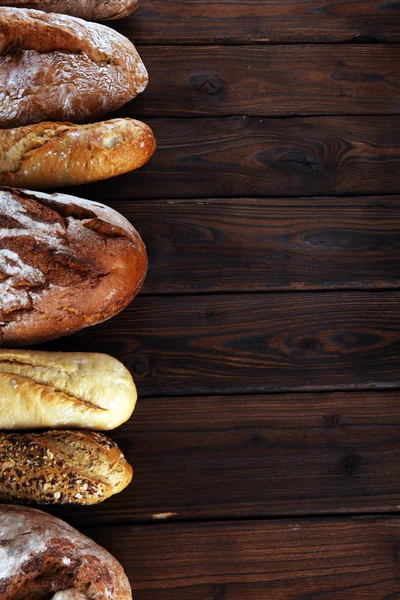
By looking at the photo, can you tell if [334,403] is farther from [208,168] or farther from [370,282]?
[208,168]

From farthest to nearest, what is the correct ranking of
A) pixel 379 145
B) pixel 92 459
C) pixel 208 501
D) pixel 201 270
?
pixel 379 145 < pixel 201 270 < pixel 208 501 < pixel 92 459

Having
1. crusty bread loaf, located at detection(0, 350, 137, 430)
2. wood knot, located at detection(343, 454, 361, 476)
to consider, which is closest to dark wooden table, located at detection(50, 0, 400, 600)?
wood knot, located at detection(343, 454, 361, 476)

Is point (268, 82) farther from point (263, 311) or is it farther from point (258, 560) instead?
point (258, 560)

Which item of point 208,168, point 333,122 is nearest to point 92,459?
point 208,168

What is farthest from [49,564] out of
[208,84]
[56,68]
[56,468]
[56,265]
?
[208,84]

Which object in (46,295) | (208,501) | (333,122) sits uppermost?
(333,122)

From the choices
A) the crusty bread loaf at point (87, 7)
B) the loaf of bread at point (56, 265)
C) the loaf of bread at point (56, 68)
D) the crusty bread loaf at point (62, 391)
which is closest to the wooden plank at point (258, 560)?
the crusty bread loaf at point (62, 391)

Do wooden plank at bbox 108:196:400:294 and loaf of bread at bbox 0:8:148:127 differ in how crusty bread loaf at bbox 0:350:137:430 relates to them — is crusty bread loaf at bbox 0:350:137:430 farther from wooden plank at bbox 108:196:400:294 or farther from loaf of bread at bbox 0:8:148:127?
loaf of bread at bbox 0:8:148:127
